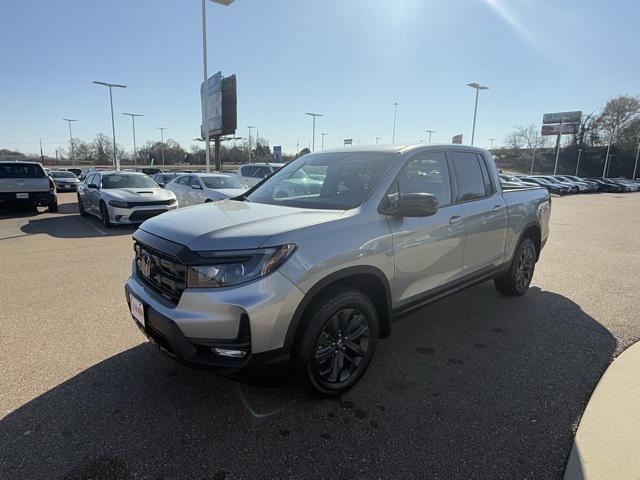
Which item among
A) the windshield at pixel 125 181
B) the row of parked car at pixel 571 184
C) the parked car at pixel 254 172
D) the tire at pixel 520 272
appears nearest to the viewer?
the tire at pixel 520 272

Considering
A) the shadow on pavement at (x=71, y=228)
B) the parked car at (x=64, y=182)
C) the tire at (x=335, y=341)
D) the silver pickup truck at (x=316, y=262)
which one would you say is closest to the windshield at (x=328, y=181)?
the silver pickup truck at (x=316, y=262)

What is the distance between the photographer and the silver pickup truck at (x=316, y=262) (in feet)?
7.92

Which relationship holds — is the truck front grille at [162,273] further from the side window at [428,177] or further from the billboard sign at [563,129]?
the billboard sign at [563,129]

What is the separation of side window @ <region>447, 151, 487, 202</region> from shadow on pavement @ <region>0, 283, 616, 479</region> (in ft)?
4.88

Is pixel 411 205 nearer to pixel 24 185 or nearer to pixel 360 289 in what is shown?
pixel 360 289

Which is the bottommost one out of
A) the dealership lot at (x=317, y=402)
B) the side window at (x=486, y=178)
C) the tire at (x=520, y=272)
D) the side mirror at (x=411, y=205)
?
the dealership lot at (x=317, y=402)

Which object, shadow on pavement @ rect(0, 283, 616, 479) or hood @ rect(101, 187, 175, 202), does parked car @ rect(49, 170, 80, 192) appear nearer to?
hood @ rect(101, 187, 175, 202)

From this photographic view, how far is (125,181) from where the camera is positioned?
38.2 feet

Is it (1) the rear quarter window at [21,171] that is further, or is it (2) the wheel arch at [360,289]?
(1) the rear quarter window at [21,171]

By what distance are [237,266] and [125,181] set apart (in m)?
10.7

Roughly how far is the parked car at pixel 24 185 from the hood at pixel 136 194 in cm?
323

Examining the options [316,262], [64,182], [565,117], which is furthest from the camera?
[565,117]

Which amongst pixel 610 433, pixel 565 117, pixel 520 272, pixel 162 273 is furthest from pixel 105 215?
pixel 565 117

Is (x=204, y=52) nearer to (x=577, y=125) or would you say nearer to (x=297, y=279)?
(x=297, y=279)
